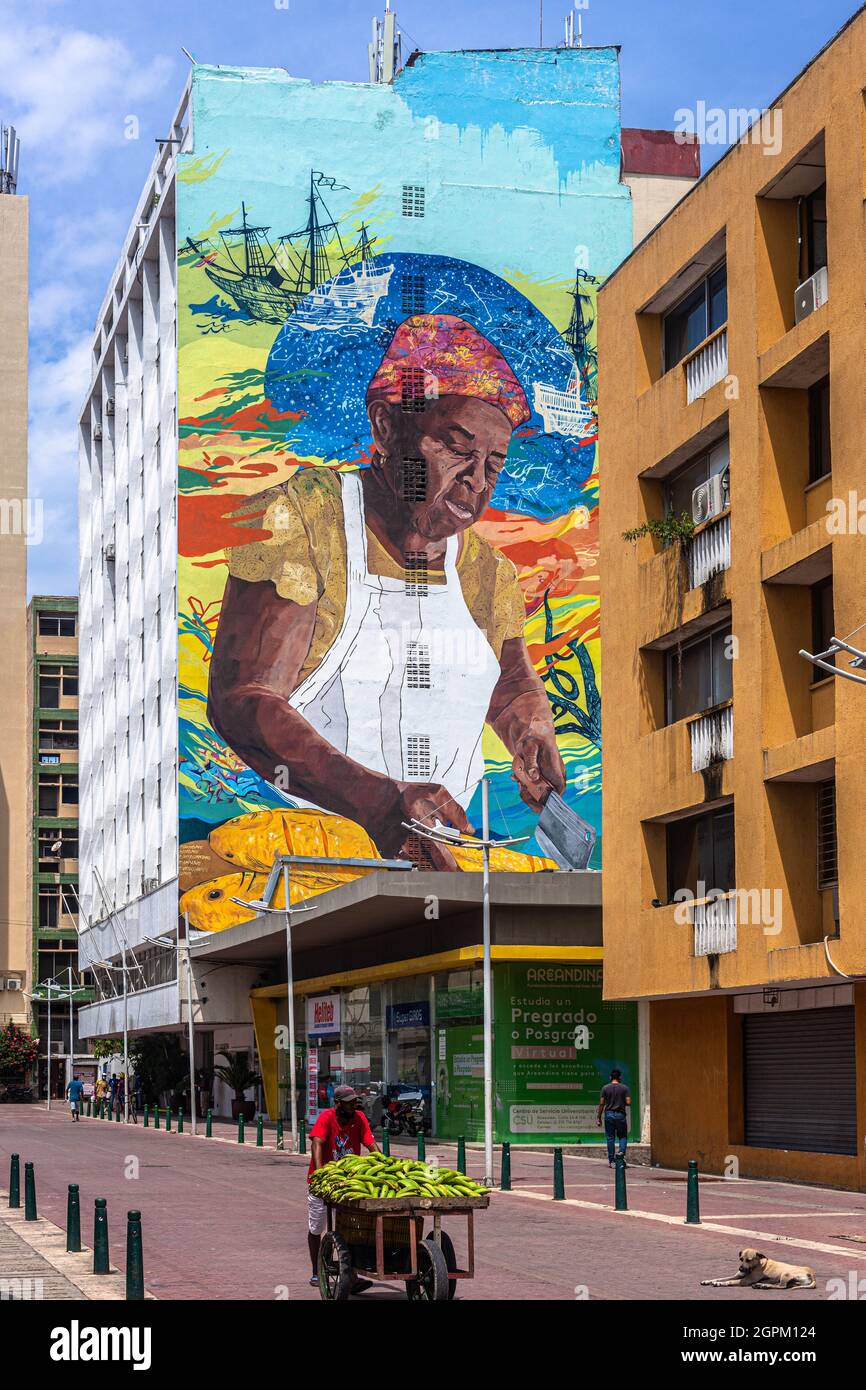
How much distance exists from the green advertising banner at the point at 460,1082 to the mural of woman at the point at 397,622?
78.7 feet

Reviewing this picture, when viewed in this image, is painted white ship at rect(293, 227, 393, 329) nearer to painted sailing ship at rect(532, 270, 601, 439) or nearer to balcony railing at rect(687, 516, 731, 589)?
painted sailing ship at rect(532, 270, 601, 439)

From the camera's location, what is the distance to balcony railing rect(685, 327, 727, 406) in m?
33.2

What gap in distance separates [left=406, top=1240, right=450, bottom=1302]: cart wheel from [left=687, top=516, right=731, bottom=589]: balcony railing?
64.1ft

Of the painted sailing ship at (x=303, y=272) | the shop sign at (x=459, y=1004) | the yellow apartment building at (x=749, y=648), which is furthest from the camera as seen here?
the painted sailing ship at (x=303, y=272)

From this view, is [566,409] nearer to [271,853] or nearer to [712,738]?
[271,853]

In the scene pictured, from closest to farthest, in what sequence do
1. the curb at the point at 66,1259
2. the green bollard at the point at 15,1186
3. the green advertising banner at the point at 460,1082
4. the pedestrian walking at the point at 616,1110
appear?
the curb at the point at 66,1259
the green bollard at the point at 15,1186
the pedestrian walking at the point at 616,1110
the green advertising banner at the point at 460,1082

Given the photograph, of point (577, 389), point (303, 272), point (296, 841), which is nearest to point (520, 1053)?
point (296, 841)

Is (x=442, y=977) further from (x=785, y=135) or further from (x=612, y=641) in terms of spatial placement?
(x=785, y=135)

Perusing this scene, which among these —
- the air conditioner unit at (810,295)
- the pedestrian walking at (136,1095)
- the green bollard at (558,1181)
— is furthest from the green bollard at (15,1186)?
the pedestrian walking at (136,1095)

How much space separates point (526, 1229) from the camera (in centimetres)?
2273

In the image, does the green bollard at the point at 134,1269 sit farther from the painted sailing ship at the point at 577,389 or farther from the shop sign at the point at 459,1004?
the painted sailing ship at the point at 577,389

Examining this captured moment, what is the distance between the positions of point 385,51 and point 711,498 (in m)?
54.5

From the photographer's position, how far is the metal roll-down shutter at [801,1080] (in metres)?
29.7
